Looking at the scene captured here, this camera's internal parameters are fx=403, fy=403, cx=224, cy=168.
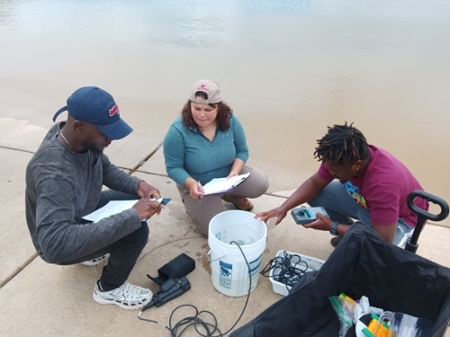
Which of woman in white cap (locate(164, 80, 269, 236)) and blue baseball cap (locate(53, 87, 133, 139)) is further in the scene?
woman in white cap (locate(164, 80, 269, 236))

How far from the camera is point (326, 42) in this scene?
8.19 m

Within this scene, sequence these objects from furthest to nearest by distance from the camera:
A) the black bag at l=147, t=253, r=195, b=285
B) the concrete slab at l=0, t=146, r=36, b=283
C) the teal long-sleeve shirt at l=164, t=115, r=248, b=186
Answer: the teal long-sleeve shirt at l=164, t=115, r=248, b=186, the concrete slab at l=0, t=146, r=36, b=283, the black bag at l=147, t=253, r=195, b=285

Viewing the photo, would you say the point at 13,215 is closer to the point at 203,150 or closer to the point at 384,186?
the point at 203,150

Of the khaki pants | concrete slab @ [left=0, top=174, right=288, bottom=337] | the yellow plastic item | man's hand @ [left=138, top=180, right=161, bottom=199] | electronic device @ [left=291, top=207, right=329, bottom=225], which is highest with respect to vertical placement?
electronic device @ [left=291, top=207, right=329, bottom=225]

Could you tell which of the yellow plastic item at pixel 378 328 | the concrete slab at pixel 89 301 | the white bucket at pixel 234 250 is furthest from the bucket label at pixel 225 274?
the yellow plastic item at pixel 378 328

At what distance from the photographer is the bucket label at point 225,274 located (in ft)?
7.64

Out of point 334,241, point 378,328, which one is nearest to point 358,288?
point 378,328

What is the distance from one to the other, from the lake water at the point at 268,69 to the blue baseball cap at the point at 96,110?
2134 mm

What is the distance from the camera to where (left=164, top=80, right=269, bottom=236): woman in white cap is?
281 cm

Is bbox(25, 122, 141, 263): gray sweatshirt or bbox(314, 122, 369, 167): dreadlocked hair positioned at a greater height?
bbox(314, 122, 369, 167): dreadlocked hair

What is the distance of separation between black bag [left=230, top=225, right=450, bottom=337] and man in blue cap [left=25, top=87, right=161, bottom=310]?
2.72 ft

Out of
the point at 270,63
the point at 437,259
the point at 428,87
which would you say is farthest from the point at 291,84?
the point at 437,259

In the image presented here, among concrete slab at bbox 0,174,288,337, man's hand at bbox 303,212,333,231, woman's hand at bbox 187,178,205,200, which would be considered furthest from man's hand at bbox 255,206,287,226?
woman's hand at bbox 187,178,205,200

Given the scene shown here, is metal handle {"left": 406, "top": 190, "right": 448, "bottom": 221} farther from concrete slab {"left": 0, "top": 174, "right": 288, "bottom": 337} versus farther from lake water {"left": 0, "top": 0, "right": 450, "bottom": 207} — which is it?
lake water {"left": 0, "top": 0, "right": 450, "bottom": 207}
